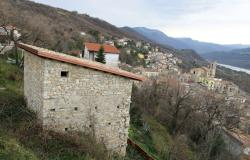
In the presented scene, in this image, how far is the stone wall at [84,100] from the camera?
11.5 meters

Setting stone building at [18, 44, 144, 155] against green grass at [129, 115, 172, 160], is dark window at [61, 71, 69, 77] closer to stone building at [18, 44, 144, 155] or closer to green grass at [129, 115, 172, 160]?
stone building at [18, 44, 144, 155]

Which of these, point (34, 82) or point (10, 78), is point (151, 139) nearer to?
point (10, 78)

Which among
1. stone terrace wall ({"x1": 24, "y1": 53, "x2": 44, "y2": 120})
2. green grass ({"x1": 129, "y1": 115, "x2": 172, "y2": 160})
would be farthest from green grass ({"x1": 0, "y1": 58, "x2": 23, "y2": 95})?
green grass ({"x1": 129, "y1": 115, "x2": 172, "y2": 160})

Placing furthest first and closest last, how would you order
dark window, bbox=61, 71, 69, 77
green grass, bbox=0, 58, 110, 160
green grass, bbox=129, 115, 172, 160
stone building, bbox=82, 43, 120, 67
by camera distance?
stone building, bbox=82, 43, 120, 67 → green grass, bbox=129, 115, 172, 160 → dark window, bbox=61, 71, 69, 77 → green grass, bbox=0, 58, 110, 160

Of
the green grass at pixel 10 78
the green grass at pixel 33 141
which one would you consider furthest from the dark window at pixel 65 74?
the green grass at pixel 10 78

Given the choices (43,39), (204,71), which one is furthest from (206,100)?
(204,71)

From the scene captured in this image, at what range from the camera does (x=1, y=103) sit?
43.7 ft

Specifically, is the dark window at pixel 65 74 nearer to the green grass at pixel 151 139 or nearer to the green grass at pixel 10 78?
the green grass at pixel 10 78

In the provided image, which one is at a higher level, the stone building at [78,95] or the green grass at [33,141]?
the stone building at [78,95]

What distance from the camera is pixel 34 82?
12.4m

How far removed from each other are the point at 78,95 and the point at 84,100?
14.9 inches

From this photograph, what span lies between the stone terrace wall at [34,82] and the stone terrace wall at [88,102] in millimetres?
380

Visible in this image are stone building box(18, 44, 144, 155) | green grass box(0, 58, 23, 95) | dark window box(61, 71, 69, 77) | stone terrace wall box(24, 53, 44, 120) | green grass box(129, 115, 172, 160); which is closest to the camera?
stone building box(18, 44, 144, 155)

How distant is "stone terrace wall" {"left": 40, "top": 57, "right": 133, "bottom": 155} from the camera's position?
11.6 metres
